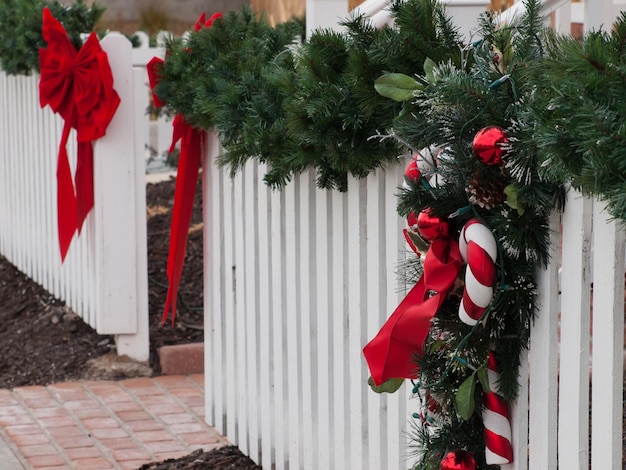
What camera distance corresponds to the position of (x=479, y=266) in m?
2.46

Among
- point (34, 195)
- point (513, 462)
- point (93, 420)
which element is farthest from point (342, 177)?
point (34, 195)

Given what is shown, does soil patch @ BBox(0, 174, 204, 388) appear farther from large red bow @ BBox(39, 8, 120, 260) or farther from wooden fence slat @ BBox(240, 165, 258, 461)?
wooden fence slat @ BBox(240, 165, 258, 461)

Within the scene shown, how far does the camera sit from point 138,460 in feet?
15.1

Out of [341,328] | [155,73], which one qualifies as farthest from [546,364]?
[155,73]

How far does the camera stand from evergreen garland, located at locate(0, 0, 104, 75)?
6.61m

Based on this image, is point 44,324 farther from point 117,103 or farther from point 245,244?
point 245,244

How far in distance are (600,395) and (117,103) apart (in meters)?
3.88

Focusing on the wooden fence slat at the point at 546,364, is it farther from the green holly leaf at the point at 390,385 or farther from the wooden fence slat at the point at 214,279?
the wooden fence slat at the point at 214,279

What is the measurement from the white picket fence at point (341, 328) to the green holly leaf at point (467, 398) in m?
0.13

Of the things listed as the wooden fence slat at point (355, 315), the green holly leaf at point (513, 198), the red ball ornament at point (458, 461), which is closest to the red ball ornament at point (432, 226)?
the green holly leaf at point (513, 198)

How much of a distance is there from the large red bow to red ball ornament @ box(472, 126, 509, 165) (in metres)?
3.58

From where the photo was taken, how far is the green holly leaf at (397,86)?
275cm

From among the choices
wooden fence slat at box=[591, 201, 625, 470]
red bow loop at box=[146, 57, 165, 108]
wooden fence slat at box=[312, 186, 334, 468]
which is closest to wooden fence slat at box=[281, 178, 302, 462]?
wooden fence slat at box=[312, 186, 334, 468]

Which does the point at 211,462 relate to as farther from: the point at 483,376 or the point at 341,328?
the point at 483,376
